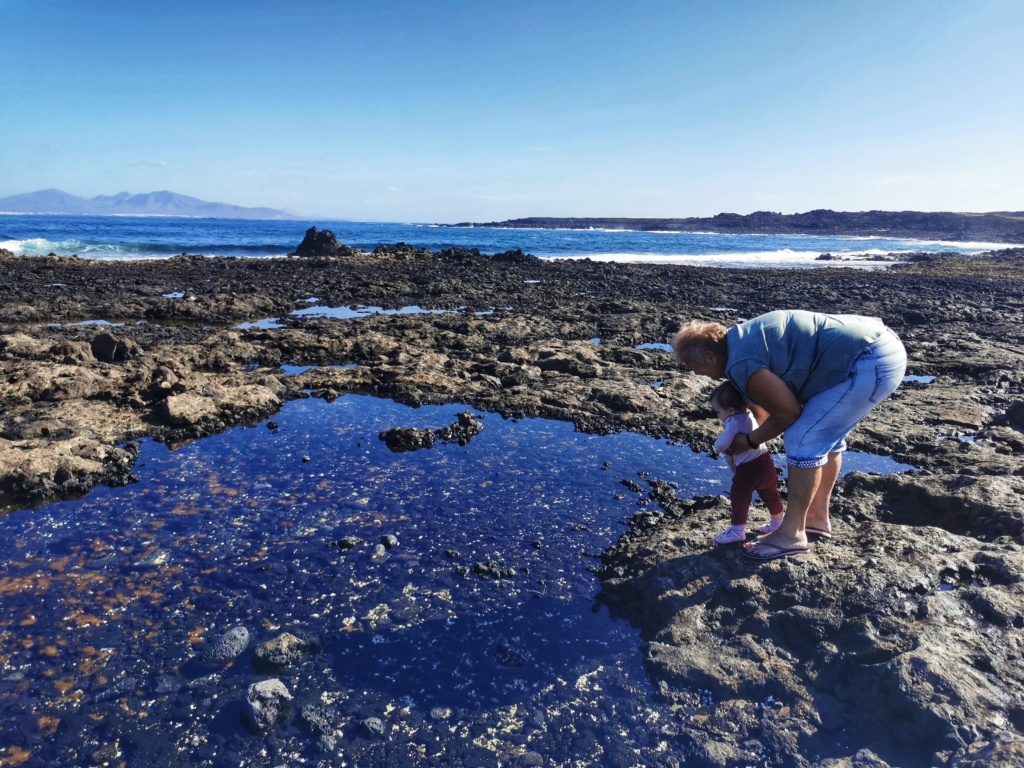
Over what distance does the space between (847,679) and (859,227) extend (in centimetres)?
14451

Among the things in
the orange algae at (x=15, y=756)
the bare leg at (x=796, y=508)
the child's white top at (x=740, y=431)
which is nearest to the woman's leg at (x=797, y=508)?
the bare leg at (x=796, y=508)

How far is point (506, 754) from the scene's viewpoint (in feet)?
10.0

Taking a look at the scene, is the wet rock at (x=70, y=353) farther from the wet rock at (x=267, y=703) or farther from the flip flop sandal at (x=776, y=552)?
the flip flop sandal at (x=776, y=552)

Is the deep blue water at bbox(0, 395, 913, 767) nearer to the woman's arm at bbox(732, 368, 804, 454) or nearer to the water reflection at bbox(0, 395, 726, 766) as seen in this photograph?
the water reflection at bbox(0, 395, 726, 766)

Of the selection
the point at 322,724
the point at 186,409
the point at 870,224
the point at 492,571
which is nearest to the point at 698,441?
the point at 492,571

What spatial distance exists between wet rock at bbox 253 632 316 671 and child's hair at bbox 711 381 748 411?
10.4 feet

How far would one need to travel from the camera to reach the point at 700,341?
3971mm

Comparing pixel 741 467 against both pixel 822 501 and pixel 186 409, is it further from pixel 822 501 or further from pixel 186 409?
pixel 186 409

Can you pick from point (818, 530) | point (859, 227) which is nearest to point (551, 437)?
point (818, 530)

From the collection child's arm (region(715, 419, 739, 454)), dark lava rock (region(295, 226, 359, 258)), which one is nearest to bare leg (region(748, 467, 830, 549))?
child's arm (region(715, 419, 739, 454))

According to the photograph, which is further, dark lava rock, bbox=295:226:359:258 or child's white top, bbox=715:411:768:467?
dark lava rock, bbox=295:226:359:258

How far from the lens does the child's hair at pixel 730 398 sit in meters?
4.25

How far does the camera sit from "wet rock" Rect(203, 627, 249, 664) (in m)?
3.65

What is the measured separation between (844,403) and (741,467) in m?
0.91
